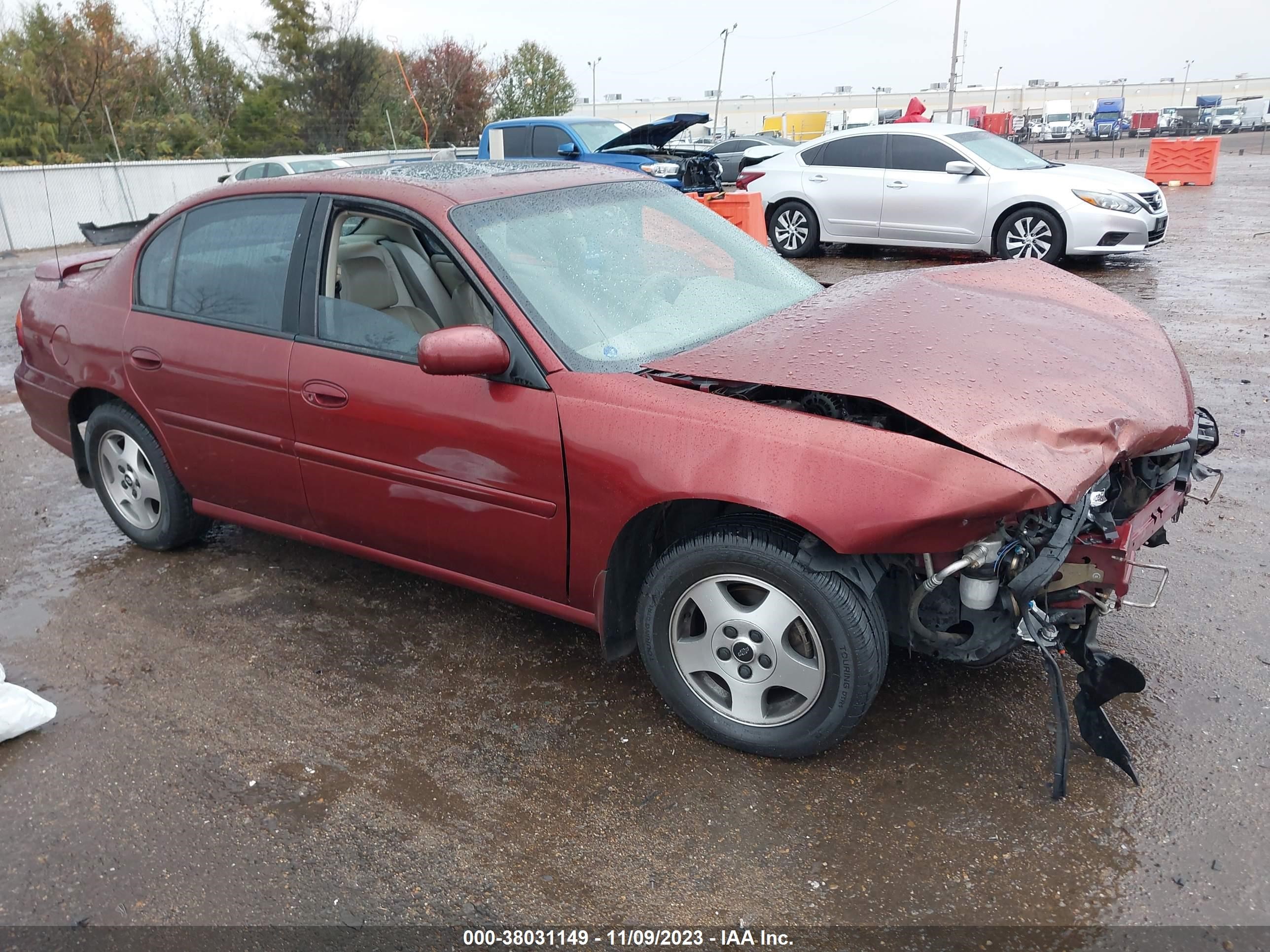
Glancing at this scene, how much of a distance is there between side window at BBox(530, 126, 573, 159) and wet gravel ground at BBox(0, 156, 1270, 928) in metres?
10.7

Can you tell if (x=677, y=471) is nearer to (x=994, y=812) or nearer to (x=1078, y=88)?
(x=994, y=812)

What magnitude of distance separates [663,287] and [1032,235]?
339 inches

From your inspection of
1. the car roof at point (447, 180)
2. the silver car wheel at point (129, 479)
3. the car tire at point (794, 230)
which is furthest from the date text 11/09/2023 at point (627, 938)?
the car tire at point (794, 230)

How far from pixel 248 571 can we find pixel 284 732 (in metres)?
1.39

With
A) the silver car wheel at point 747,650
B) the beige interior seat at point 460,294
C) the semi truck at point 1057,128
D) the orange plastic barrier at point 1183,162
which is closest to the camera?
the silver car wheel at point 747,650

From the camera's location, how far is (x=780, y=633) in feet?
9.16

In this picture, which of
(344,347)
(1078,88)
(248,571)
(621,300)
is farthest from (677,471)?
(1078,88)

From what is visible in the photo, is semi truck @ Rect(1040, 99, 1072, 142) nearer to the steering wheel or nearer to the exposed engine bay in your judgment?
the steering wheel

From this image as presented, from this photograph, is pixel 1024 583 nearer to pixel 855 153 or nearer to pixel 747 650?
pixel 747 650

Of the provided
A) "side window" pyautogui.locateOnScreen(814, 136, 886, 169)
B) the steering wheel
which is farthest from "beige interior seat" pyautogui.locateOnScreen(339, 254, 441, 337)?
"side window" pyautogui.locateOnScreen(814, 136, 886, 169)

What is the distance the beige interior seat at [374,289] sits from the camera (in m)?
3.53

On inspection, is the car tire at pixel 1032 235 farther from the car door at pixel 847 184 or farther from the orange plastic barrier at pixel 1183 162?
the orange plastic barrier at pixel 1183 162

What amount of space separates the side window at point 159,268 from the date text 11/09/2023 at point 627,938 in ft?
9.62

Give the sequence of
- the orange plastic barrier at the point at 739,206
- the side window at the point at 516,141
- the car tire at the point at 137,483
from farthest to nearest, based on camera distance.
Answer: the side window at the point at 516,141 → the orange plastic barrier at the point at 739,206 → the car tire at the point at 137,483
